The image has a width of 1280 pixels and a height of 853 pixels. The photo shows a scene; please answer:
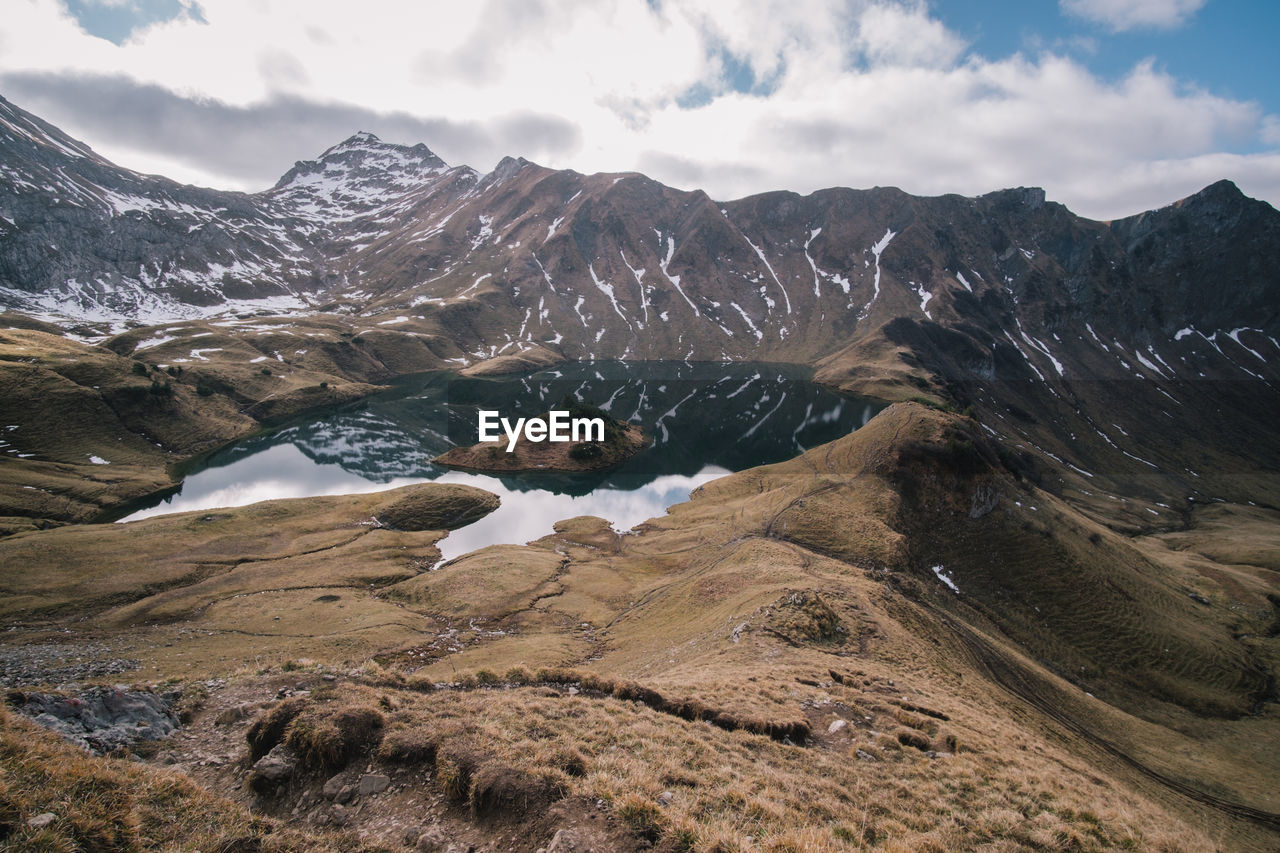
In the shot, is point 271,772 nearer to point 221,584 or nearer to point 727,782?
point 727,782

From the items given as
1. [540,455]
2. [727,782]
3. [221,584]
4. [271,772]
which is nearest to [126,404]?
[540,455]

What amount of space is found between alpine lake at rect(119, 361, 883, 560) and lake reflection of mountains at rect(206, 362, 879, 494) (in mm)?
423

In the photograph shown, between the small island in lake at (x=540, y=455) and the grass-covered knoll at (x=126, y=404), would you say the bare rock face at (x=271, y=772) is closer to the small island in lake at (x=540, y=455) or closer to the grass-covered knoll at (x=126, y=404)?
the grass-covered knoll at (x=126, y=404)

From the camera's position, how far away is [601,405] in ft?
546

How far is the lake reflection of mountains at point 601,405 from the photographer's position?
11069 centimetres

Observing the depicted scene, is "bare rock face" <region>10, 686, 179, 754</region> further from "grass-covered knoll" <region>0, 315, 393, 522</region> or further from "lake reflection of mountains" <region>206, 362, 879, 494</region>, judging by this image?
"lake reflection of mountains" <region>206, 362, 879, 494</region>

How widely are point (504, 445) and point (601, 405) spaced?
188ft

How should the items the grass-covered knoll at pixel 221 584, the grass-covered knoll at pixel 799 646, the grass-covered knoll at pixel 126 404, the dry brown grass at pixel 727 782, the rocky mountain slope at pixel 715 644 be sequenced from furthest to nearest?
the grass-covered knoll at pixel 126 404
the grass-covered knoll at pixel 221 584
the grass-covered knoll at pixel 799 646
the rocky mountain slope at pixel 715 644
the dry brown grass at pixel 727 782

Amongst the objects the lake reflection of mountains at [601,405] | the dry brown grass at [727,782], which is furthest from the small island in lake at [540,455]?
the dry brown grass at [727,782]

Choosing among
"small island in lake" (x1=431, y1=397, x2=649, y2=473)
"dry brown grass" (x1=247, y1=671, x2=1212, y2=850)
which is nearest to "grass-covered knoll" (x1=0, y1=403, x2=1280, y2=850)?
"dry brown grass" (x1=247, y1=671, x2=1212, y2=850)

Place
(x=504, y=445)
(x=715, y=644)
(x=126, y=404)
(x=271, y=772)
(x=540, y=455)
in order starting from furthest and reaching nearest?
(x=504, y=445) < (x=540, y=455) < (x=126, y=404) < (x=715, y=644) < (x=271, y=772)

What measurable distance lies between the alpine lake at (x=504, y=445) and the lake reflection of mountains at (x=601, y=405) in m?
0.42

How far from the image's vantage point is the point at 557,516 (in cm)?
8500

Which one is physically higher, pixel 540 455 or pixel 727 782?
pixel 727 782
